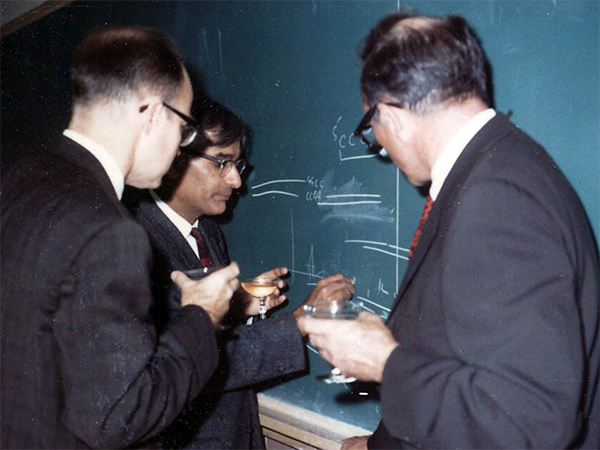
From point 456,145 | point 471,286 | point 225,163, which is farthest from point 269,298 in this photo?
point 471,286

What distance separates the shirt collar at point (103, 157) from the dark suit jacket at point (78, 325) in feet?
0.25

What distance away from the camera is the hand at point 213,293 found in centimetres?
150

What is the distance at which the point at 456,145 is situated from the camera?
49.3 inches

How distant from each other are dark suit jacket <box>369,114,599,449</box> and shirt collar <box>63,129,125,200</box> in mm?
821

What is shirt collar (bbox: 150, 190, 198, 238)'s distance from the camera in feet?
7.10

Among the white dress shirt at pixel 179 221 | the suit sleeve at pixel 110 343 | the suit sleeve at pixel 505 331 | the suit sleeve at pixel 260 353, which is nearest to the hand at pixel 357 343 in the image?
the suit sleeve at pixel 505 331

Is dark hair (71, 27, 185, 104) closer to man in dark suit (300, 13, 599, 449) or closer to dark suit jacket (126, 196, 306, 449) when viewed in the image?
man in dark suit (300, 13, 599, 449)

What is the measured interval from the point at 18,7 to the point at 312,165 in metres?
3.15

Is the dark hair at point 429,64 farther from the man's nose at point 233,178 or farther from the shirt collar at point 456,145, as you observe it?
the man's nose at point 233,178

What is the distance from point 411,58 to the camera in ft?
4.12

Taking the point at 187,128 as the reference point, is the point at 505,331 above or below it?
below

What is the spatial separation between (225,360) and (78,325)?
830 mm

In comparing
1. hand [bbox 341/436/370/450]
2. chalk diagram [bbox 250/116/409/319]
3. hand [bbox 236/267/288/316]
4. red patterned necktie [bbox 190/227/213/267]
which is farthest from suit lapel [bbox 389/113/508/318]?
red patterned necktie [bbox 190/227/213/267]

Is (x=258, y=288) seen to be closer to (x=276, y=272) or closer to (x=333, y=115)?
(x=276, y=272)
